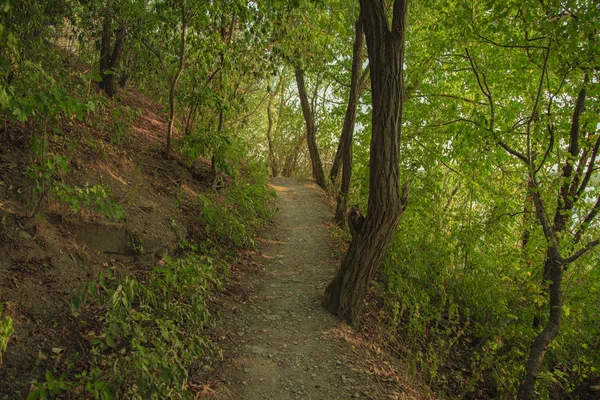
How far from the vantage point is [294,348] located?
16.6ft

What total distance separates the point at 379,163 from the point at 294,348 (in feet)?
8.25

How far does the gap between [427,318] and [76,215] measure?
5.18 metres

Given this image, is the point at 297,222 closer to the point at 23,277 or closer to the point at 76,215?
the point at 76,215

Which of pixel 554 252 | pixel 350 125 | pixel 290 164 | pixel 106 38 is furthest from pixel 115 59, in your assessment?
pixel 290 164

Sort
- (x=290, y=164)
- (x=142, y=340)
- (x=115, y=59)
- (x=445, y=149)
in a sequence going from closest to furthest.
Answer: (x=142, y=340)
(x=115, y=59)
(x=445, y=149)
(x=290, y=164)

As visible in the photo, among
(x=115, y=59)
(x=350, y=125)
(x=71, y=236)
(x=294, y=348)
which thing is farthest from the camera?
(x=350, y=125)

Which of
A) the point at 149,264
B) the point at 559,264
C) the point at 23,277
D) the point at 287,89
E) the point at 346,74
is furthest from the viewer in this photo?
the point at 287,89

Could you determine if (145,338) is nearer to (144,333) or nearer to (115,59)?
(144,333)

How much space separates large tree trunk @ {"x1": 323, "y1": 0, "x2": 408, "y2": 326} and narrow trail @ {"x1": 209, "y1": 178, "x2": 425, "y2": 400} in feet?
1.58

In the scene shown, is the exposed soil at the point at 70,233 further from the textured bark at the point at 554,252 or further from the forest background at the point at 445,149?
the textured bark at the point at 554,252

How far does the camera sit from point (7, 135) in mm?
5129

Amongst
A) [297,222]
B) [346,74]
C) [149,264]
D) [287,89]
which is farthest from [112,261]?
[287,89]

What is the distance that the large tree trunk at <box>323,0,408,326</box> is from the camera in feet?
16.9

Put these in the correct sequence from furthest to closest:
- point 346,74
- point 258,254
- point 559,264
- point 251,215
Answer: point 346,74 → point 251,215 → point 258,254 → point 559,264
